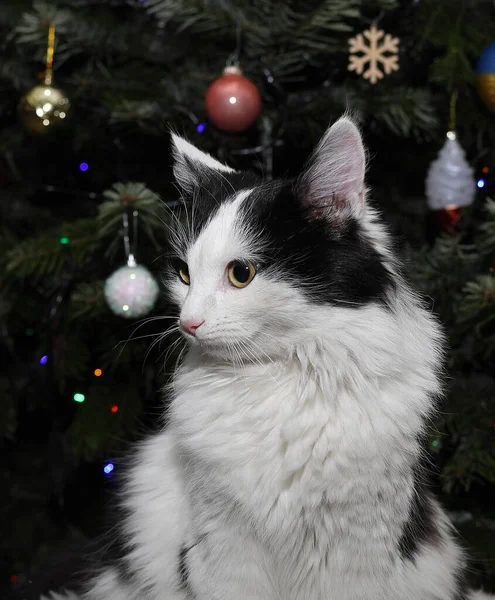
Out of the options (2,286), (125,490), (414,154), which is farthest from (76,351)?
(414,154)

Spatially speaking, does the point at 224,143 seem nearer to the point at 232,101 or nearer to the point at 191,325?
the point at 232,101

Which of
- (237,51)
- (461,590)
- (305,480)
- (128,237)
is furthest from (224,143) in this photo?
(461,590)

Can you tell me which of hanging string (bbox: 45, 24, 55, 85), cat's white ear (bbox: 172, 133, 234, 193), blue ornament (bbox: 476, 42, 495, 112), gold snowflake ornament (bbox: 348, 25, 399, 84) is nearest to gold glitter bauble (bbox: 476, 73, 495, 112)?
blue ornament (bbox: 476, 42, 495, 112)

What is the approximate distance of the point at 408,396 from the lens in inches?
38.9

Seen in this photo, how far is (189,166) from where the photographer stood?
1145 millimetres

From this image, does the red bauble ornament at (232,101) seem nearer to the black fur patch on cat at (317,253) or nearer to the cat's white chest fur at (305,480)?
the black fur patch on cat at (317,253)

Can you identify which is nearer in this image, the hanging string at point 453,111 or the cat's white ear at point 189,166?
the cat's white ear at point 189,166

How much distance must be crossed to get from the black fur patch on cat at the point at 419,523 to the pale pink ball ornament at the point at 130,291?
600 mm

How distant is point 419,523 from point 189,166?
2.23 feet

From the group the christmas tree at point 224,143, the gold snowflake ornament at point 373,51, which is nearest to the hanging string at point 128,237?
the christmas tree at point 224,143

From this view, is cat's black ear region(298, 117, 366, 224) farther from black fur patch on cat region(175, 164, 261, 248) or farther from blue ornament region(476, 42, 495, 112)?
blue ornament region(476, 42, 495, 112)

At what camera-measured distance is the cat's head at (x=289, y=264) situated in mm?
943

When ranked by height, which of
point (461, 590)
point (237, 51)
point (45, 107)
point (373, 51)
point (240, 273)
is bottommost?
point (461, 590)

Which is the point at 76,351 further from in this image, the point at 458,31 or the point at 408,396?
the point at 458,31
